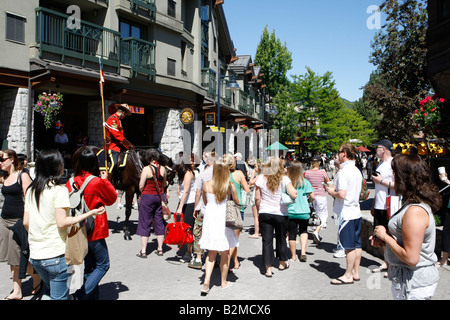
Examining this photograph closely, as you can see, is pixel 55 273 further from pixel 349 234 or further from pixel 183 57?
pixel 183 57

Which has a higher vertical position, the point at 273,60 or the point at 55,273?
the point at 273,60

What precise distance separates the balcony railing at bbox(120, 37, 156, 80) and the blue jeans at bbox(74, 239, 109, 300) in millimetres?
14813

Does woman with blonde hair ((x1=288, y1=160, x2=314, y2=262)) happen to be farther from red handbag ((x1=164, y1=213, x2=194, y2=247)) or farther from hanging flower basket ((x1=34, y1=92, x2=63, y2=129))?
hanging flower basket ((x1=34, y1=92, x2=63, y2=129))

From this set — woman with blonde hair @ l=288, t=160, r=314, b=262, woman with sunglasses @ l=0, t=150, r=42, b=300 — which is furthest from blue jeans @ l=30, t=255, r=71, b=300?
woman with blonde hair @ l=288, t=160, r=314, b=262

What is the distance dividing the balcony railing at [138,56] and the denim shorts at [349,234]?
1469cm

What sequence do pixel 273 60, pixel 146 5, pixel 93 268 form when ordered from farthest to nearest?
pixel 273 60 < pixel 146 5 < pixel 93 268

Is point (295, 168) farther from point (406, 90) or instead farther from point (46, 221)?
point (406, 90)

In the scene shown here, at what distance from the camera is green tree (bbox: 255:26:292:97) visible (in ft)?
165

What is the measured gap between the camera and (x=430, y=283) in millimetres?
2848

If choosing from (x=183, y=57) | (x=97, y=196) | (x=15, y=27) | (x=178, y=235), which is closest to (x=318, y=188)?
(x=178, y=235)

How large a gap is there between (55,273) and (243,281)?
306 cm

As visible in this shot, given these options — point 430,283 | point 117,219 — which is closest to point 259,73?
point 117,219

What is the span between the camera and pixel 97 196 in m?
4.07

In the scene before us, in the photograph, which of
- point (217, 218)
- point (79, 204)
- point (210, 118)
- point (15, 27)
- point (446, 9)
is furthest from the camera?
point (210, 118)
